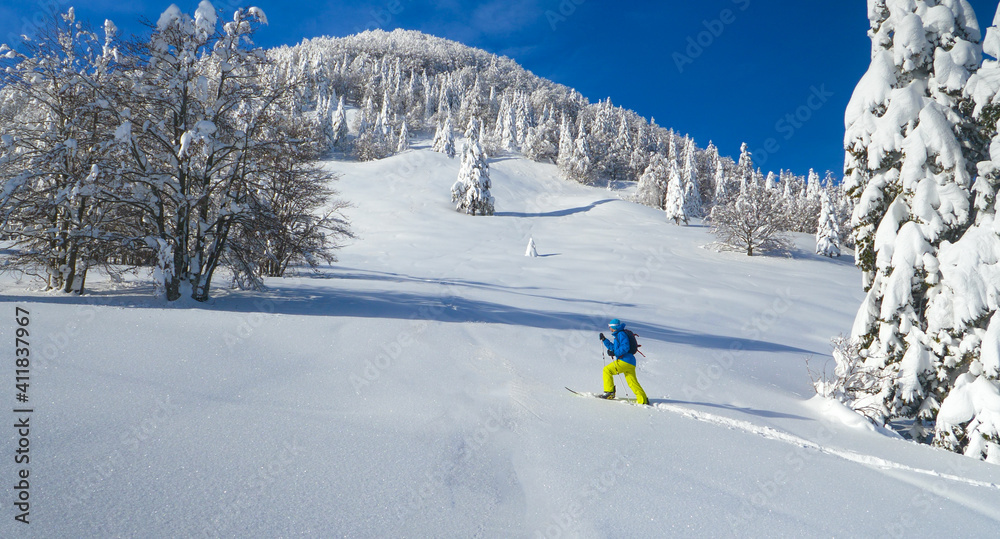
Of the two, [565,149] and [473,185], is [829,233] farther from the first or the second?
[565,149]

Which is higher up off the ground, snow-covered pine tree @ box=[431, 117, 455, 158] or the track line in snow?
snow-covered pine tree @ box=[431, 117, 455, 158]

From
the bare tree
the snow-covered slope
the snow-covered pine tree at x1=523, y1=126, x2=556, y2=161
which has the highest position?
the snow-covered pine tree at x1=523, y1=126, x2=556, y2=161

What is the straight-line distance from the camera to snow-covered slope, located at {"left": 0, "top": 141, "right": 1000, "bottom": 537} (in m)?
3.20

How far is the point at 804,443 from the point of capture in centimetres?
589

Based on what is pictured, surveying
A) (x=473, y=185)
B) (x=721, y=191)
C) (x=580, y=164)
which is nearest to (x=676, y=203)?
(x=473, y=185)

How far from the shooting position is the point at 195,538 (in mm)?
2678

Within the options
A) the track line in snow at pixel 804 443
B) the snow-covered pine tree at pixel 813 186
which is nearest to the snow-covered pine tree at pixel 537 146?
the snow-covered pine tree at pixel 813 186

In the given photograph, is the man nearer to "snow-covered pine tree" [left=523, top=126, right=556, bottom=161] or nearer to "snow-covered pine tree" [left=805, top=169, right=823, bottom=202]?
"snow-covered pine tree" [left=523, top=126, right=556, bottom=161]

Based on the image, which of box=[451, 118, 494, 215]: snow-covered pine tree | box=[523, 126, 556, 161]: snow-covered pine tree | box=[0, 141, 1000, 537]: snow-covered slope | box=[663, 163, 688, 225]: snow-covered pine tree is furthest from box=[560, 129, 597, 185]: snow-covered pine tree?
box=[0, 141, 1000, 537]: snow-covered slope

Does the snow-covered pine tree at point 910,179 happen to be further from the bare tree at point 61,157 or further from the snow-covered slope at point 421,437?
the bare tree at point 61,157

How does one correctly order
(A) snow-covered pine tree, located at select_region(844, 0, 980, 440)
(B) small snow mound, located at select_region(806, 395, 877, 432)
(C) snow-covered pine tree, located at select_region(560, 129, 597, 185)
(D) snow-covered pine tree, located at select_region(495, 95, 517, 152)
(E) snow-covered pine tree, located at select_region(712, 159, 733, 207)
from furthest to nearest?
(D) snow-covered pine tree, located at select_region(495, 95, 517, 152)
(C) snow-covered pine tree, located at select_region(560, 129, 597, 185)
(E) snow-covered pine tree, located at select_region(712, 159, 733, 207)
(A) snow-covered pine tree, located at select_region(844, 0, 980, 440)
(B) small snow mound, located at select_region(806, 395, 877, 432)

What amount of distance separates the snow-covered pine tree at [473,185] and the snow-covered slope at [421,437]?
39911 mm

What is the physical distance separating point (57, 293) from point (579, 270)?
2097cm

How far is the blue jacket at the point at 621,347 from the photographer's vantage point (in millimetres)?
6762
